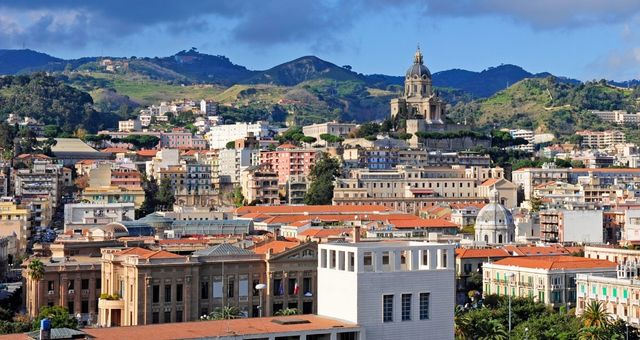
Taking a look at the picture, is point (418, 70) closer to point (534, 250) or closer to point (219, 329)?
point (534, 250)

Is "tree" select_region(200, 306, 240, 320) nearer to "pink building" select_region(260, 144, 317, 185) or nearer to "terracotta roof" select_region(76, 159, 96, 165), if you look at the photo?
"pink building" select_region(260, 144, 317, 185)

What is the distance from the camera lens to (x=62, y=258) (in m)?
77.1

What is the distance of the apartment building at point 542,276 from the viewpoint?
265ft

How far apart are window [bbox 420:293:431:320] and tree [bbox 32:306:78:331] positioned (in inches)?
804

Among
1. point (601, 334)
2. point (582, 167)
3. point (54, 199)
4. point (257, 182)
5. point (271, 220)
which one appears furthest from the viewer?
point (582, 167)

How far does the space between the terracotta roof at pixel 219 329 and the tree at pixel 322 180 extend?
91947 mm

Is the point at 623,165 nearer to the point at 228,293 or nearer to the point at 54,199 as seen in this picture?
the point at 54,199

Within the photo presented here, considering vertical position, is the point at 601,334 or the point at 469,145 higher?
the point at 469,145

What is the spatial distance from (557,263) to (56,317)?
33.2 m

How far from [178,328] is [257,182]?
324ft

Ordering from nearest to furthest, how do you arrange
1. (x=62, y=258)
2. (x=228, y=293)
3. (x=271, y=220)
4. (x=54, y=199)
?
(x=228, y=293)
(x=62, y=258)
(x=271, y=220)
(x=54, y=199)

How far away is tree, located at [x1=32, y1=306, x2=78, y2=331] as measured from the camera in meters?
59.2

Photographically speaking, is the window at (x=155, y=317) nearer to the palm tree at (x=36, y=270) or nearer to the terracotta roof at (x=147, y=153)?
the palm tree at (x=36, y=270)

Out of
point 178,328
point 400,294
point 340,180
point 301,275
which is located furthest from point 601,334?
point 340,180
